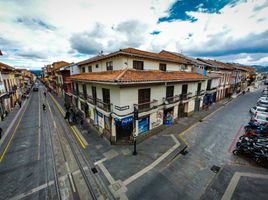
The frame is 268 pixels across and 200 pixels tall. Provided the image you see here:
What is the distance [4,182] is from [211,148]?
15170mm

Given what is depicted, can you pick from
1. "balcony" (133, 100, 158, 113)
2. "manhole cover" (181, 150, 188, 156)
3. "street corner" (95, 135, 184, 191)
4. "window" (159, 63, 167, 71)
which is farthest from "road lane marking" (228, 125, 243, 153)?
"window" (159, 63, 167, 71)

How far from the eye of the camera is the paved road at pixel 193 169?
6.63 m

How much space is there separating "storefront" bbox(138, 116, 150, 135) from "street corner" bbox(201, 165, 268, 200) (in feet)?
21.4

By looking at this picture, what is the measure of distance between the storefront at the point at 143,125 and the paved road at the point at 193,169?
13.1 feet

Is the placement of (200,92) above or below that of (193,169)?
above

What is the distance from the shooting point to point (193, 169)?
833cm

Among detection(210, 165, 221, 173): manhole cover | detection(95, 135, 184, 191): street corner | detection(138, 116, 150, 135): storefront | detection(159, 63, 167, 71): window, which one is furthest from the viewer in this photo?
detection(159, 63, 167, 71): window

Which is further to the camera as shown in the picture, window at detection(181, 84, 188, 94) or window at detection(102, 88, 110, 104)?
window at detection(181, 84, 188, 94)

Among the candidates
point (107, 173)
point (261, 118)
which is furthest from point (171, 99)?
point (261, 118)

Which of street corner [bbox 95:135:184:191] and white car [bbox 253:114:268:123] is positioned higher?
white car [bbox 253:114:268:123]

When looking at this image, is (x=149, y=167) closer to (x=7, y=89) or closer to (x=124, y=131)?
(x=124, y=131)

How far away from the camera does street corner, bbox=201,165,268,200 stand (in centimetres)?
645

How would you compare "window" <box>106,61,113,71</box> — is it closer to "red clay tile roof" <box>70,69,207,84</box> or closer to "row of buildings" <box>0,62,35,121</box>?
Result: "red clay tile roof" <box>70,69,207,84</box>

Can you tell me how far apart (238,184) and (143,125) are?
7.66 meters
